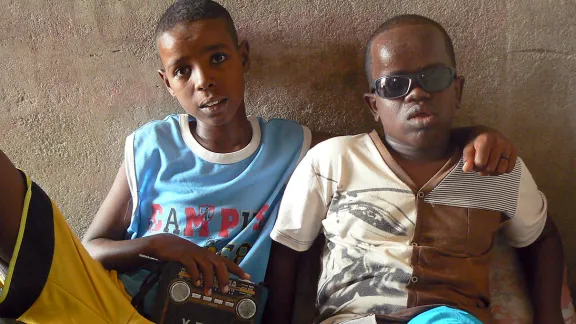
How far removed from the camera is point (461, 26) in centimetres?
177

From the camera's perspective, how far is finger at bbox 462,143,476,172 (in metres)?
1.42

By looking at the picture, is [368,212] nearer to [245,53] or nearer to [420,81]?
[420,81]

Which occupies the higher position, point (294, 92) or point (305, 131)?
point (294, 92)

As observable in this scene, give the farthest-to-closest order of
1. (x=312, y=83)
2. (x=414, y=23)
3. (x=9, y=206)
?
1. (x=312, y=83)
2. (x=414, y=23)
3. (x=9, y=206)

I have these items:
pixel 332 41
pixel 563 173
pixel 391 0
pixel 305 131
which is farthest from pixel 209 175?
pixel 563 173

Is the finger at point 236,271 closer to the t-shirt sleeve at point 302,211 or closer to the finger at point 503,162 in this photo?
the t-shirt sleeve at point 302,211

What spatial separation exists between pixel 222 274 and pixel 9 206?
0.54 meters

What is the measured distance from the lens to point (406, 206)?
4.93 feet

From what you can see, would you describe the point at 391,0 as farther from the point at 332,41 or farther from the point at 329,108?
the point at 329,108

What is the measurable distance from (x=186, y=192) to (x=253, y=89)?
0.41 m

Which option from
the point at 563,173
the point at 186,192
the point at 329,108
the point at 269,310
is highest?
the point at 329,108

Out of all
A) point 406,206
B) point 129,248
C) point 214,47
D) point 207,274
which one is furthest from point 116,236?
→ point 406,206

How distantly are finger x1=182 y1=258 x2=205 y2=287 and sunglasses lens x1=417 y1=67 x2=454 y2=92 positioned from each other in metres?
0.76

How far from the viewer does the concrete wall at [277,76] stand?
177 cm
